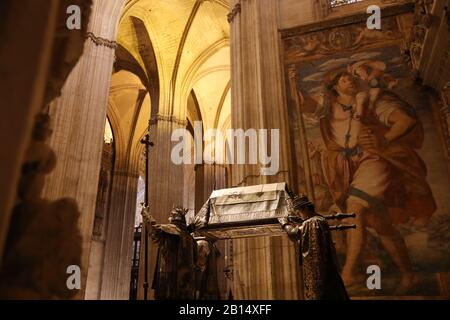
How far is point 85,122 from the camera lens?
30.1 feet

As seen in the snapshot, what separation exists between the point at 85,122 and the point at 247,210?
5782 mm

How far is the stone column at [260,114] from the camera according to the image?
6.20 metres

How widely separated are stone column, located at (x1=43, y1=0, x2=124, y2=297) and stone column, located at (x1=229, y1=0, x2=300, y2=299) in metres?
3.18

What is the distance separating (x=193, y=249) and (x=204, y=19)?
461 inches

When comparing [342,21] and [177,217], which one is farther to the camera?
[342,21]

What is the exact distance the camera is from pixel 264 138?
23.6 ft

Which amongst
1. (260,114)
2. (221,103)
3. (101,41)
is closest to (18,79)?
(260,114)

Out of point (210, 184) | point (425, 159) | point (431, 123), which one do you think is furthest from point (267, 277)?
point (210, 184)

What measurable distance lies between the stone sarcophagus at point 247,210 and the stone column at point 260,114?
117cm

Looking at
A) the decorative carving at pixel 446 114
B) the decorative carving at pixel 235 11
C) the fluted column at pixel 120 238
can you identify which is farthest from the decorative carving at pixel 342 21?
the fluted column at pixel 120 238

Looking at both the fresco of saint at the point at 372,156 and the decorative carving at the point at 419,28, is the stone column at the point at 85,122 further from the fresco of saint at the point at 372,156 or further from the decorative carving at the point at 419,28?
the decorative carving at the point at 419,28

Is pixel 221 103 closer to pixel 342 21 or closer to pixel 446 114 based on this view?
pixel 342 21

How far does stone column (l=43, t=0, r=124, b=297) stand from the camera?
8.18m
